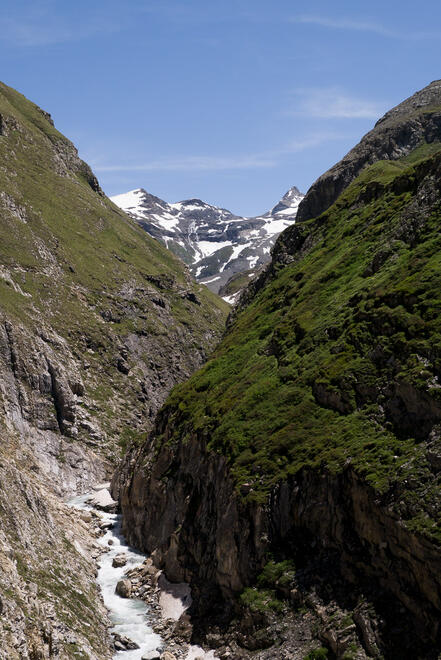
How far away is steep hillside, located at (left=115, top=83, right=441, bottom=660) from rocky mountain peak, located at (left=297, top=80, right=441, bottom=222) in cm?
4103

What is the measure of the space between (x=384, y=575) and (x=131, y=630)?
21190 millimetres

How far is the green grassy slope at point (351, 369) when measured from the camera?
3806 centimetres

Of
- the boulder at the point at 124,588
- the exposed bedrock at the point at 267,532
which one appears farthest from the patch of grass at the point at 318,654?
the boulder at the point at 124,588

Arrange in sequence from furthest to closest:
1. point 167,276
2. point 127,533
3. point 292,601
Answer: point 167,276, point 127,533, point 292,601

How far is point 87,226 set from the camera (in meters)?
162

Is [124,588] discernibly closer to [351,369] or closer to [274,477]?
[274,477]

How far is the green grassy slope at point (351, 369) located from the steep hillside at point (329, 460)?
0.45 feet

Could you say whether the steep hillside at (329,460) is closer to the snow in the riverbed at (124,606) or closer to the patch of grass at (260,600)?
the patch of grass at (260,600)

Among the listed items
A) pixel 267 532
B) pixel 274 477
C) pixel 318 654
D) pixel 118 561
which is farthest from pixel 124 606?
pixel 318 654

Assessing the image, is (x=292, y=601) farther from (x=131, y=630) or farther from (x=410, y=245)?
(x=410, y=245)

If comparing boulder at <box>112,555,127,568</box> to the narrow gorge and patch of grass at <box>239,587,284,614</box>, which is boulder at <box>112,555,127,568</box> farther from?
patch of grass at <box>239,587,284,614</box>

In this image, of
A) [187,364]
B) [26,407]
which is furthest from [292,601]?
[187,364]

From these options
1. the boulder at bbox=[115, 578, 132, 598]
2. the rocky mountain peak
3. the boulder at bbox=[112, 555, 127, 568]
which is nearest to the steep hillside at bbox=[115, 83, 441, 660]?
the boulder at bbox=[112, 555, 127, 568]

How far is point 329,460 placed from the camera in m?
40.8
